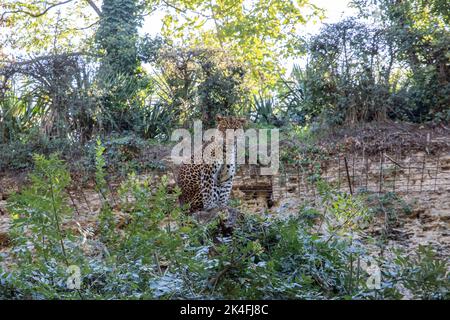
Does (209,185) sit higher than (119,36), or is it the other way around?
(119,36)

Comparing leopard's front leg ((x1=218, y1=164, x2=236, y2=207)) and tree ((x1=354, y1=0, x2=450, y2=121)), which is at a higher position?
tree ((x1=354, y1=0, x2=450, y2=121))

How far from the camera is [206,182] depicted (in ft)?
25.9

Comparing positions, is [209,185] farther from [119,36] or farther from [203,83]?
[119,36]

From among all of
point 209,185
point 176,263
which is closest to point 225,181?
point 209,185

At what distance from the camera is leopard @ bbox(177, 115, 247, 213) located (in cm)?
788

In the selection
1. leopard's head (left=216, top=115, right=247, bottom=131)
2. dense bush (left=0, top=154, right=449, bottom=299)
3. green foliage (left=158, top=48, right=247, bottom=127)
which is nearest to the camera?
dense bush (left=0, top=154, right=449, bottom=299)

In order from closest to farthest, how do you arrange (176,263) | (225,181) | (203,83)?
(176,263) → (225,181) → (203,83)

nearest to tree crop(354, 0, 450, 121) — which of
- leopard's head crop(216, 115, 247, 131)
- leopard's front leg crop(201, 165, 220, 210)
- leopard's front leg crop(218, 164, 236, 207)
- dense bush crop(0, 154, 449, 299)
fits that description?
leopard's head crop(216, 115, 247, 131)

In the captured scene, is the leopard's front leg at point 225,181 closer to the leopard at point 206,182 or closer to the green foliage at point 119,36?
the leopard at point 206,182

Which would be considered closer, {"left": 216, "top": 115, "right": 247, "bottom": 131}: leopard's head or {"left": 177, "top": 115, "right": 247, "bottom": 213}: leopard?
{"left": 177, "top": 115, "right": 247, "bottom": 213}: leopard

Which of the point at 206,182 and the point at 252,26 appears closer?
the point at 206,182

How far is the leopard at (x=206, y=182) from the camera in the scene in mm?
7875

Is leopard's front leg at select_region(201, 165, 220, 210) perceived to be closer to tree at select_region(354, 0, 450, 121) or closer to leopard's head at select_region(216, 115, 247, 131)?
leopard's head at select_region(216, 115, 247, 131)
